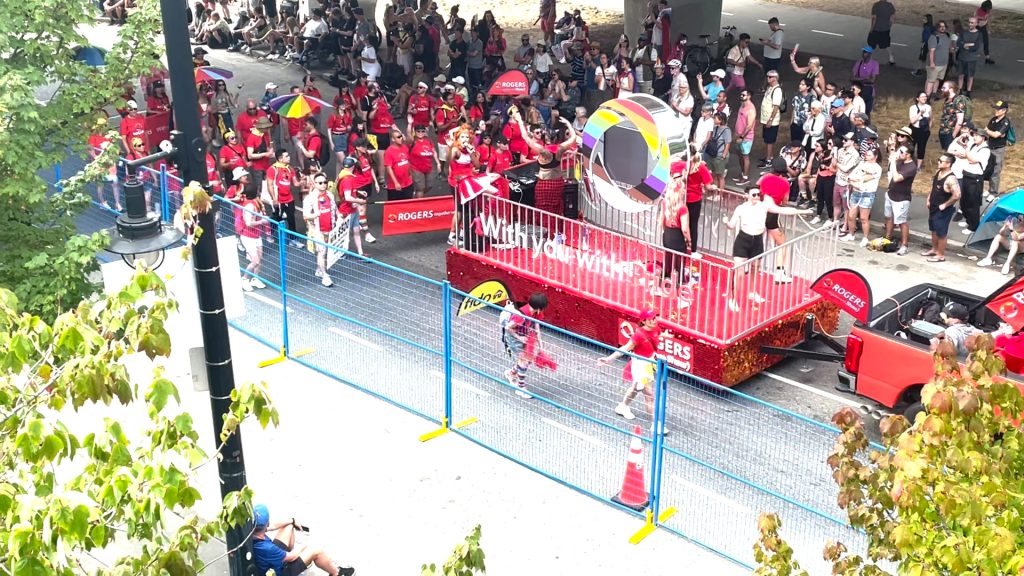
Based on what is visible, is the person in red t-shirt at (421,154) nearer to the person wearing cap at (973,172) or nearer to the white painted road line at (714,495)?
the person wearing cap at (973,172)

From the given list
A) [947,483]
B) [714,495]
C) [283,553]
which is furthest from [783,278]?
[947,483]

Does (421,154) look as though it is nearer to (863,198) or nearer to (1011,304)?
(863,198)

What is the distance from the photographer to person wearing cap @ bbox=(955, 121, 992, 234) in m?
16.9

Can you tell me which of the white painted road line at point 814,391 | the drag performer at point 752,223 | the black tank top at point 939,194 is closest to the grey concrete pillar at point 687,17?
the black tank top at point 939,194

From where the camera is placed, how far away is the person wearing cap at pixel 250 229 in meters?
15.7

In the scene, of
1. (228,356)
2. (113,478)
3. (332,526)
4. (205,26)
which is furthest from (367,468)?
(205,26)

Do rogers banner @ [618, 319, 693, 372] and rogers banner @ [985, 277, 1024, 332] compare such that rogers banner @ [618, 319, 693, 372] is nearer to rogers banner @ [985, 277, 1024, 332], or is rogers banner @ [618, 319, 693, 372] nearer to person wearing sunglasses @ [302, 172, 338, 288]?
rogers banner @ [985, 277, 1024, 332]

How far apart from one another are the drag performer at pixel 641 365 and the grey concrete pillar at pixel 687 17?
56.8 feet

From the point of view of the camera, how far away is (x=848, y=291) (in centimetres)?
1316

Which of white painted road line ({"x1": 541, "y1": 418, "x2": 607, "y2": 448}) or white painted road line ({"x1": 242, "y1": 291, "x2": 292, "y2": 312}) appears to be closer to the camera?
white painted road line ({"x1": 541, "y1": 418, "x2": 607, "y2": 448})

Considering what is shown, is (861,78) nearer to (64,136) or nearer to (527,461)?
(527,461)

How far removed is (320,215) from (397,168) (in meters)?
2.55

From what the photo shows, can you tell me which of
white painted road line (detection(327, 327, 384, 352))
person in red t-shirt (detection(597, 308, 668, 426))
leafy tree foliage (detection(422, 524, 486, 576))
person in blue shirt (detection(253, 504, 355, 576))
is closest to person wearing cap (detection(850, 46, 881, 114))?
person in red t-shirt (detection(597, 308, 668, 426))

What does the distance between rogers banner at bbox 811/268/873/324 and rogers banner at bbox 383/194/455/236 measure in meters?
5.85
